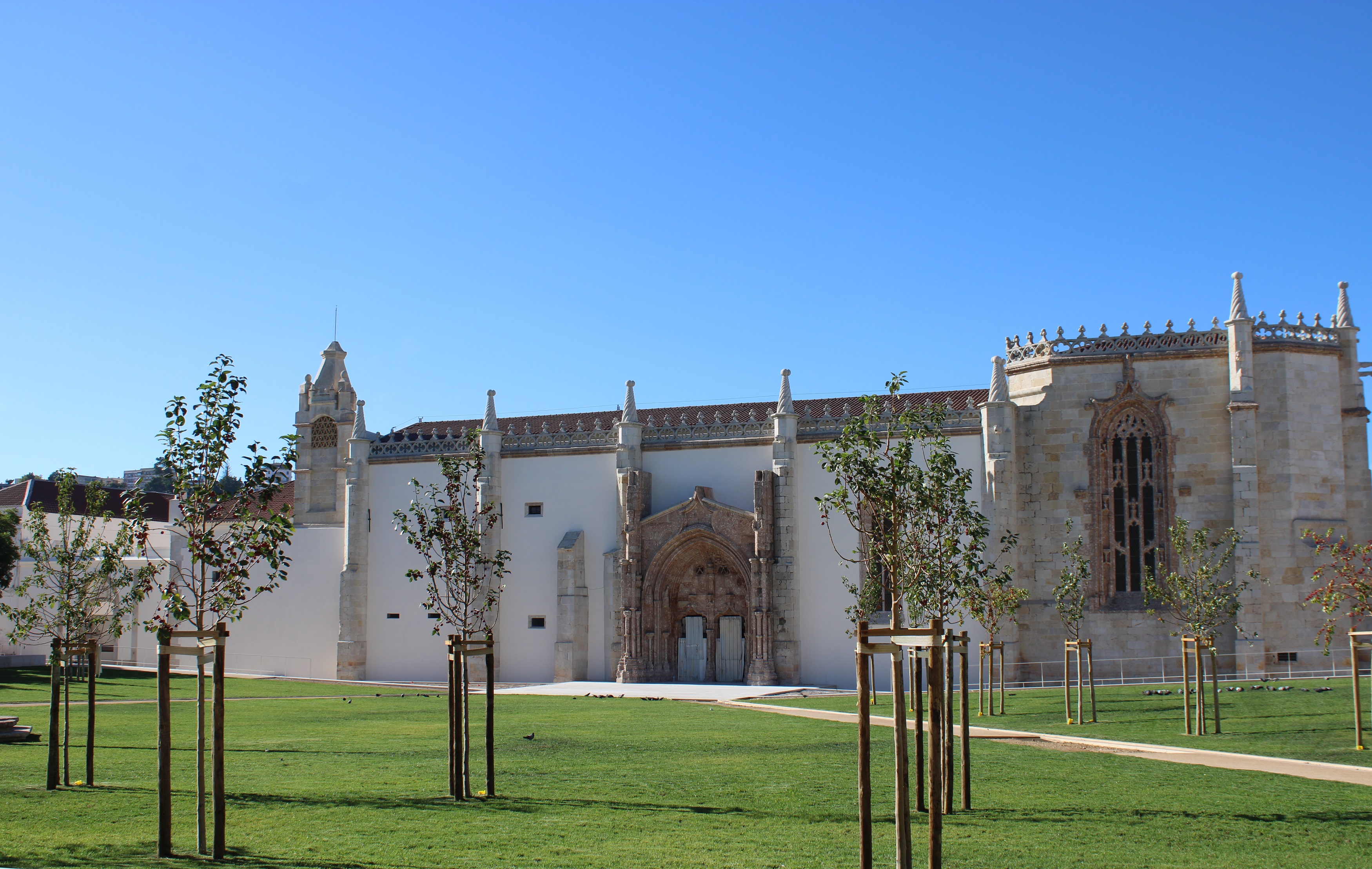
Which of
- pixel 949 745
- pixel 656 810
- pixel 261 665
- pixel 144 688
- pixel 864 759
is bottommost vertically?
pixel 261 665

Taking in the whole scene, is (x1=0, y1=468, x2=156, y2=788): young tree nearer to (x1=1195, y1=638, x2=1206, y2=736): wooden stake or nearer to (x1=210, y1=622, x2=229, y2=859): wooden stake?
(x1=210, y1=622, x2=229, y2=859): wooden stake

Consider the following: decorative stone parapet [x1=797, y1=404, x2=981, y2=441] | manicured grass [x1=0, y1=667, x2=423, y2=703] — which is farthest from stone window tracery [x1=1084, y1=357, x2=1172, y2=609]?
manicured grass [x1=0, y1=667, x2=423, y2=703]

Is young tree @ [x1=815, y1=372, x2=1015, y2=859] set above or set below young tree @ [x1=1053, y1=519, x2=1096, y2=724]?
above

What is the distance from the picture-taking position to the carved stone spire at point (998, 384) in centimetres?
4025

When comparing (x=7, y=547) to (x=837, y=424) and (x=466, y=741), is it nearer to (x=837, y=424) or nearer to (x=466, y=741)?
(x=837, y=424)

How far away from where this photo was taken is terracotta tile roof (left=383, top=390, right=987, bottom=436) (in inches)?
1855

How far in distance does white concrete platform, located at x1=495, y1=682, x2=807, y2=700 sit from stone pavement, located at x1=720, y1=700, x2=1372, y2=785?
1137 centimetres

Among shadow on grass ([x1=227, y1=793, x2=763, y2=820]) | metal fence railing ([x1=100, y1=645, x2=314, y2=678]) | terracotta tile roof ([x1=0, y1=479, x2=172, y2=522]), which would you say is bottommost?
metal fence railing ([x1=100, y1=645, x2=314, y2=678])

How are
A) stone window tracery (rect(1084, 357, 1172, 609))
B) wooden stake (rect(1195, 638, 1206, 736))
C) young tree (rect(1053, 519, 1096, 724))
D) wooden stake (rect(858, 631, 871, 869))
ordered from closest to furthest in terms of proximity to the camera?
wooden stake (rect(858, 631, 871, 869)) < wooden stake (rect(1195, 638, 1206, 736)) < young tree (rect(1053, 519, 1096, 724)) < stone window tracery (rect(1084, 357, 1172, 609))

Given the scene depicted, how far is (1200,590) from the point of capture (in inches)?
1107

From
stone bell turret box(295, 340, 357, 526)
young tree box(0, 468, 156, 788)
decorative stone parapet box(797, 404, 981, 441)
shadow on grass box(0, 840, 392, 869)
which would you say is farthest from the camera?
stone bell turret box(295, 340, 357, 526)

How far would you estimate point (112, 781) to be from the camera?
1662cm

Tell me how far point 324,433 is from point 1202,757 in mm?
41536

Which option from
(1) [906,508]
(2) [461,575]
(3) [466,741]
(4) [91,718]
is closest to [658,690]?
(2) [461,575]
